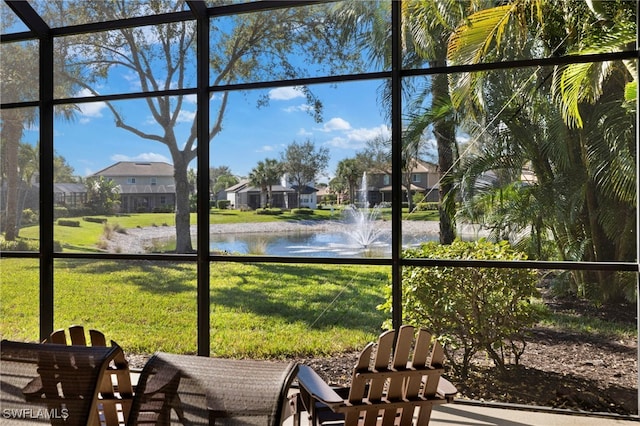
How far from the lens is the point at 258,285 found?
812 centimetres

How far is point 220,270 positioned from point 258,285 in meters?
0.65

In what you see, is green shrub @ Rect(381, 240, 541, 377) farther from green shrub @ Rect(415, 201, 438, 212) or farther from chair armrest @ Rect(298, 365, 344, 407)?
chair armrest @ Rect(298, 365, 344, 407)

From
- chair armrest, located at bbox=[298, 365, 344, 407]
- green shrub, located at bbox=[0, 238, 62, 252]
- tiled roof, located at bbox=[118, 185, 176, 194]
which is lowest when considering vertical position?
chair armrest, located at bbox=[298, 365, 344, 407]

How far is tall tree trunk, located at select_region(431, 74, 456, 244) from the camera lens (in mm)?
5840

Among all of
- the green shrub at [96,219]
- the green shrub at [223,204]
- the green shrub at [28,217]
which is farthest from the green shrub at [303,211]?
the green shrub at [28,217]

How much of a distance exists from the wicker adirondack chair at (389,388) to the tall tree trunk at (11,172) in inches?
270

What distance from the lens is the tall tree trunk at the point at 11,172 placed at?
25.5 feet

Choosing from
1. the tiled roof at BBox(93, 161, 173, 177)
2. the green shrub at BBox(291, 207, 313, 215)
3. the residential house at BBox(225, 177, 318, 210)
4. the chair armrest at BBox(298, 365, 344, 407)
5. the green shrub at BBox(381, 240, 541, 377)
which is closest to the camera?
the chair armrest at BBox(298, 365, 344, 407)

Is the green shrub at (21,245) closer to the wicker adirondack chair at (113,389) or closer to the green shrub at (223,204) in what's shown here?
the green shrub at (223,204)

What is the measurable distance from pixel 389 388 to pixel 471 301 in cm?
277

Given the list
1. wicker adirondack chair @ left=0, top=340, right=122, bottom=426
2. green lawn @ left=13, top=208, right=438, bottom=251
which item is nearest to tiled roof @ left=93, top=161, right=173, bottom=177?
green lawn @ left=13, top=208, right=438, bottom=251

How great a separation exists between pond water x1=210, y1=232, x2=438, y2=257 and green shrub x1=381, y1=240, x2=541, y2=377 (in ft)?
3.24

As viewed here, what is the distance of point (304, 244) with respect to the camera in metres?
7.03

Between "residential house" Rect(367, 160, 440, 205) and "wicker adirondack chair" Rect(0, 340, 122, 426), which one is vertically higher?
"residential house" Rect(367, 160, 440, 205)
